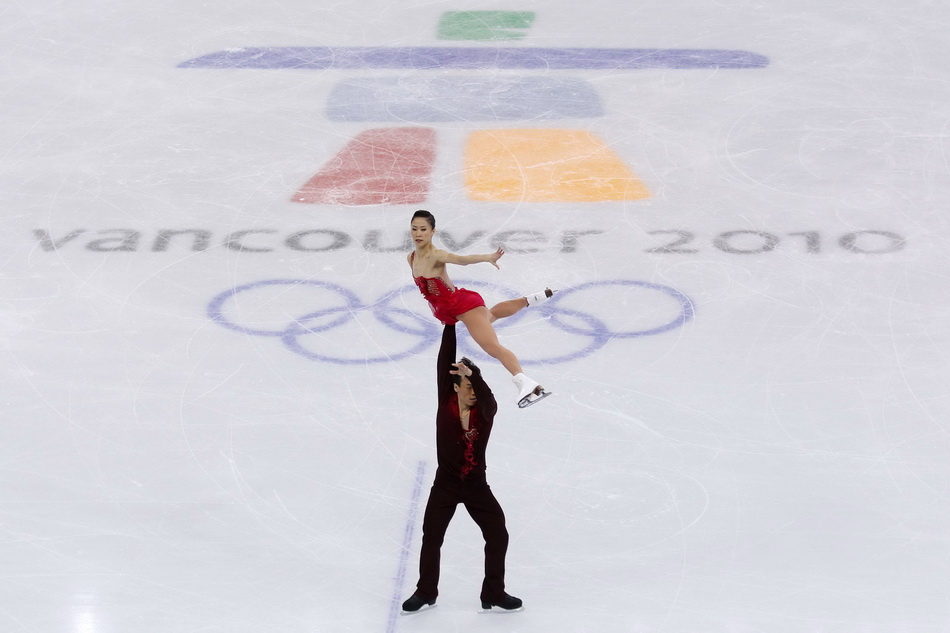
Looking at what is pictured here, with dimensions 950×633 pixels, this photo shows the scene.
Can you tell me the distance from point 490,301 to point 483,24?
623 cm

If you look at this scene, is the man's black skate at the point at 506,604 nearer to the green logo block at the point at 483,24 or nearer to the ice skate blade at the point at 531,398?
the ice skate blade at the point at 531,398

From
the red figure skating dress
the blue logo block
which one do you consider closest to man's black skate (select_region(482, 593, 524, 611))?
the red figure skating dress

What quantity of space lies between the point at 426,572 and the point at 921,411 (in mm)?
3515

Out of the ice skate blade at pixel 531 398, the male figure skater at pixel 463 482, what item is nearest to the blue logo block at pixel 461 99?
the ice skate blade at pixel 531 398

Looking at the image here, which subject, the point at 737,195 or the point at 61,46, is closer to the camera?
the point at 737,195

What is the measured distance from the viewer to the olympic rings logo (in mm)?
7918

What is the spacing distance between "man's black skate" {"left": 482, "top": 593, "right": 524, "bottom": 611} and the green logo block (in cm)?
912

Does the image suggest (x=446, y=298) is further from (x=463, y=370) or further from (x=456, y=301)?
(x=463, y=370)

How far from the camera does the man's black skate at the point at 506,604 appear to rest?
548 centimetres

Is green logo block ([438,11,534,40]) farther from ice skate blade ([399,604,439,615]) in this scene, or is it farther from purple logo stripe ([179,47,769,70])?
ice skate blade ([399,604,439,615])

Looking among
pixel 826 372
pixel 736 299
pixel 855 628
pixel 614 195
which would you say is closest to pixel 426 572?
pixel 855 628

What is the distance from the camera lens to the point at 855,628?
5371mm

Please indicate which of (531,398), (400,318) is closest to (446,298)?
(531,398)

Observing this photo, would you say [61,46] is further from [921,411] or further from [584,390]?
[921,411]
